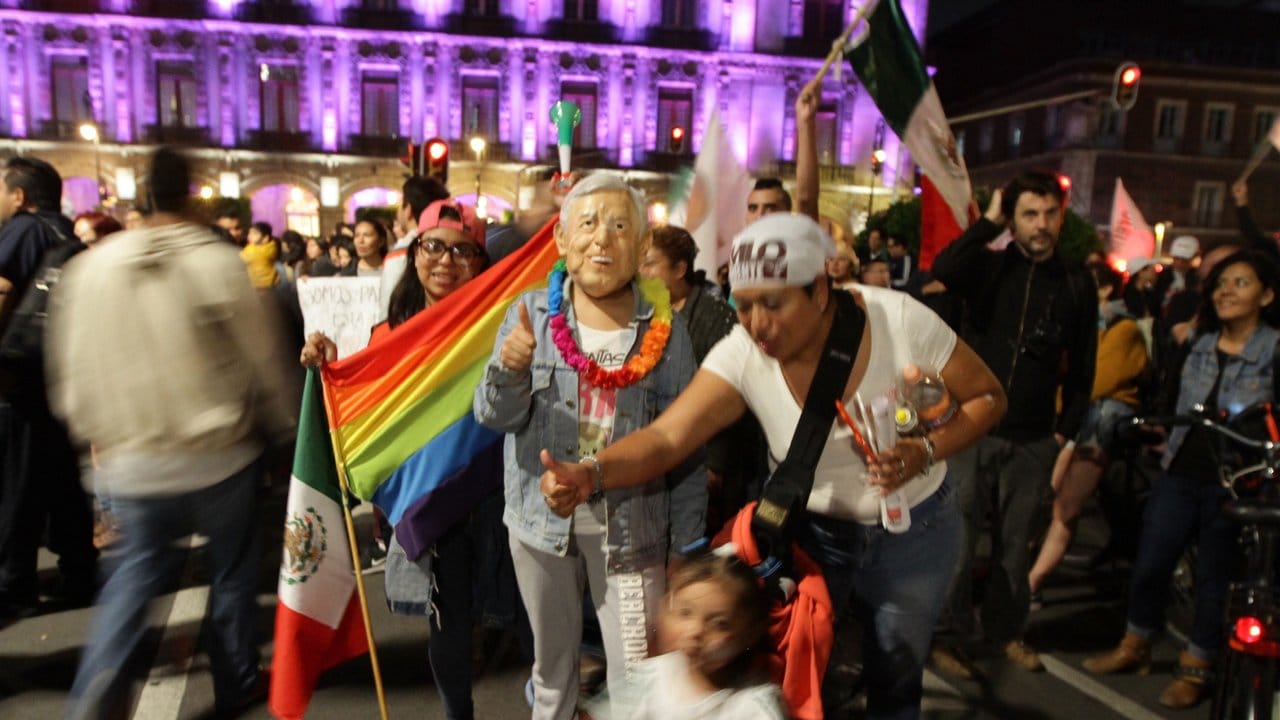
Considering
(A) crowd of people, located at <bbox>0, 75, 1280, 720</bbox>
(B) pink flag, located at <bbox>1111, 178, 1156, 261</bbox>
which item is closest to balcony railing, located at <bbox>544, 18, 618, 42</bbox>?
(B) pink flag, located at <bbox>1111, 178, 1156, 261</bbox>

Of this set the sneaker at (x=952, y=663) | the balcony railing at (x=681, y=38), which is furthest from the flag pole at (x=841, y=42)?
the balcony railing at (x=681, y=38)

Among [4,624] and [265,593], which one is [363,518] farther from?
[4,624]

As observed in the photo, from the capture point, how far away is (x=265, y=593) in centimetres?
553

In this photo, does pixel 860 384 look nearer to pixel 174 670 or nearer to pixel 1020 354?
pixel 1020 354

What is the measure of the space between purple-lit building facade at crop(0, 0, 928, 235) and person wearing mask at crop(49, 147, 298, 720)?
3633cm

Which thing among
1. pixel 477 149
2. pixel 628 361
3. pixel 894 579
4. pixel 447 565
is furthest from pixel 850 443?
pixel 477 149

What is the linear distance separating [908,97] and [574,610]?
3.20 meters

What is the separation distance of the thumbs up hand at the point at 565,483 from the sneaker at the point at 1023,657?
298 centimetres

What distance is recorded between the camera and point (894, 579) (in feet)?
8.86

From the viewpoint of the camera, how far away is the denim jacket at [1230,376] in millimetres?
4102

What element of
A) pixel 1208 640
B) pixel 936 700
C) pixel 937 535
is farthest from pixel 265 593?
pixel 1208 640

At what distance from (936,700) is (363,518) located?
4384mm

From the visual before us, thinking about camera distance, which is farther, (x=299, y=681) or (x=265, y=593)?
(x=265, y=593)

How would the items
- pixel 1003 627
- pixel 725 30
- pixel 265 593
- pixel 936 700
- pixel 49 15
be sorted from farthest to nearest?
pixel 725 30, pixel 49 15, pixel 265 593, pixel 1003 627, pixel 936 700
